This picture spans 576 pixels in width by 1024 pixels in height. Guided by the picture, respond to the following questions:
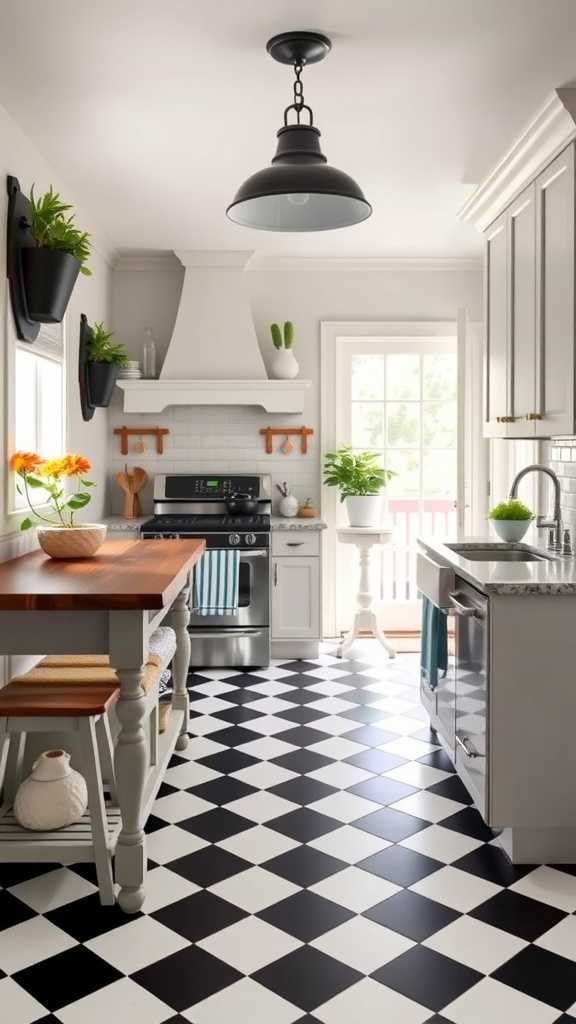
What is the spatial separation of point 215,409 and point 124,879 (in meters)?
3.80

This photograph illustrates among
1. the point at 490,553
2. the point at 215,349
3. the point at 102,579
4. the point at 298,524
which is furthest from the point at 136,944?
the point at 215,349

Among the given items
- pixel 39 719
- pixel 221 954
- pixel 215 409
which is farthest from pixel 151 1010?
pixel 215 409

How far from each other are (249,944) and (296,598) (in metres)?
3.18

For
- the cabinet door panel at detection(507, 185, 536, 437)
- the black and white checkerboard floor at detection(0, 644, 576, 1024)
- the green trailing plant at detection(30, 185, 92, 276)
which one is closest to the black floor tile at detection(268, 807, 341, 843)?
the black and white checkerboard floor at detection(0, 644, 576, 1024)

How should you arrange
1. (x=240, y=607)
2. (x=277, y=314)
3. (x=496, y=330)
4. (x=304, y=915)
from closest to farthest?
(x=304, y=915) → (x=496, y=330) → (x=240, y=607) → (x=277, y=314)

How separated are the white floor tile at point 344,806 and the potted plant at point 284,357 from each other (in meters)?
3.06

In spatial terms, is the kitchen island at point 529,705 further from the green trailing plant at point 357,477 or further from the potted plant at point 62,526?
the green trailing plant at point 357,477

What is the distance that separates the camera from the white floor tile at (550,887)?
259 cm

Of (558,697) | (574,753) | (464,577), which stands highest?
(464,577)

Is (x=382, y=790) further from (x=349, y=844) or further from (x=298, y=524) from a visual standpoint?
(x=298, y=524)

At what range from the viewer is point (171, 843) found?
2969 millimetres

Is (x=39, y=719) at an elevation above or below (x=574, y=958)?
above

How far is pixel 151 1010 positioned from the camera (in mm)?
2070

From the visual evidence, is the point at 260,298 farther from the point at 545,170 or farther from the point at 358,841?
the point at 358,841
